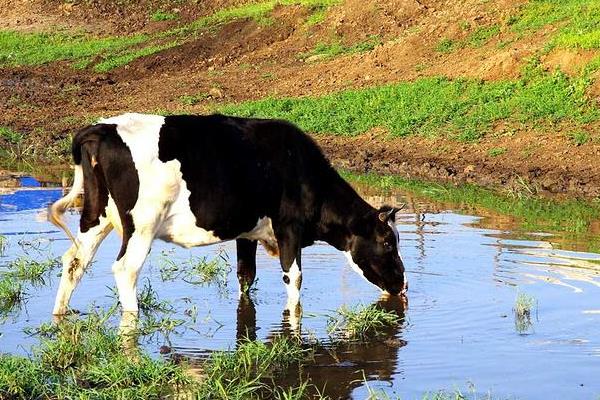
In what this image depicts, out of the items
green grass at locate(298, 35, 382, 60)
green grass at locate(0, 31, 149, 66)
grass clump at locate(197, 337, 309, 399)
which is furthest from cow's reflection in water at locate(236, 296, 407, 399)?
green grass at locate(0, 31, 149, 66)

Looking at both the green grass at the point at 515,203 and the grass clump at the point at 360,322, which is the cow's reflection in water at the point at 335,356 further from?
the green grass at the point at 515,203

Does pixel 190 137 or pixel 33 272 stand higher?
pixel 190 137

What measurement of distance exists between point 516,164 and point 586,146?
1022 millimetres

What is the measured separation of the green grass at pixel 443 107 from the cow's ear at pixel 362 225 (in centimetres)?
882

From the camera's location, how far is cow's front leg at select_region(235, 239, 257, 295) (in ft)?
35.5

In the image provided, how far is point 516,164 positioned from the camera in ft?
58.5

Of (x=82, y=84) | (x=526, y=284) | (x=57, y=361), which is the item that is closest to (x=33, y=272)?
(x=57, y=361)

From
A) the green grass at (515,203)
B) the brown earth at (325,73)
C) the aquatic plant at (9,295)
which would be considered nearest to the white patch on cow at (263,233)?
the aquatic plant at (9,295)

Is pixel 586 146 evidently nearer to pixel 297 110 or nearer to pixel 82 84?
pixel 297 110

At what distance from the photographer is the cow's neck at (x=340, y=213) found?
10.6 m

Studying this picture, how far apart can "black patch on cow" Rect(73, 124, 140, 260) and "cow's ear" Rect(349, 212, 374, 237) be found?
2.07 meters

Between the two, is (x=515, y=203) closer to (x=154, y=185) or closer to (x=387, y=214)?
(x=387, y=214)

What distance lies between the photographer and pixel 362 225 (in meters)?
10.6

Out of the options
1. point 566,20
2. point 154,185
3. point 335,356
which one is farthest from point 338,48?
point 335,356
